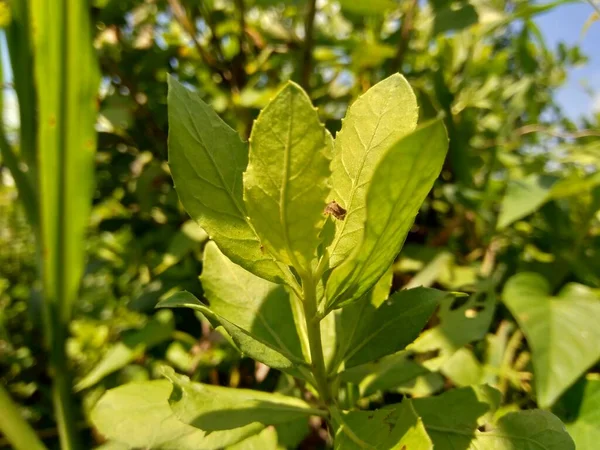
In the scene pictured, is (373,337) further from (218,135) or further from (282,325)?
(218,135)

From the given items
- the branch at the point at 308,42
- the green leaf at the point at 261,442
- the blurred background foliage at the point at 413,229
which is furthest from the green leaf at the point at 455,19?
the green leaf at the point at 261,442

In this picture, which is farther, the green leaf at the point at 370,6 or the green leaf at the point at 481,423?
the green leaf at the point at 370,6

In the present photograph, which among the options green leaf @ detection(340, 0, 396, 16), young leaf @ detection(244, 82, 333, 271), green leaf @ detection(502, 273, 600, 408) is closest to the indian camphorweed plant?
young leaf @ detection(244, 82, 333, 271)

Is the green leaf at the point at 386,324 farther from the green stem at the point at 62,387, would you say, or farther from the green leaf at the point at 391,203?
the green stem at the point at 62,387

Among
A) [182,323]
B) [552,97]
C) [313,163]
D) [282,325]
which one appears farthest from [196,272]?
[552,97]

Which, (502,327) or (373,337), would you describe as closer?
(373,337)

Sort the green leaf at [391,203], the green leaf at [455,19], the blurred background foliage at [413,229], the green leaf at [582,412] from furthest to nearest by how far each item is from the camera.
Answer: the green leaf at [455,19] < the blurred background foliage at [413,229] < the green leaf at [582,412] < the green leaf at [391,203]

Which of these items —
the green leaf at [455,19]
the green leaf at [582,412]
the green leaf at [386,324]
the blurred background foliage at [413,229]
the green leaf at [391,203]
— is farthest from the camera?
the green leaf at [455,19]
